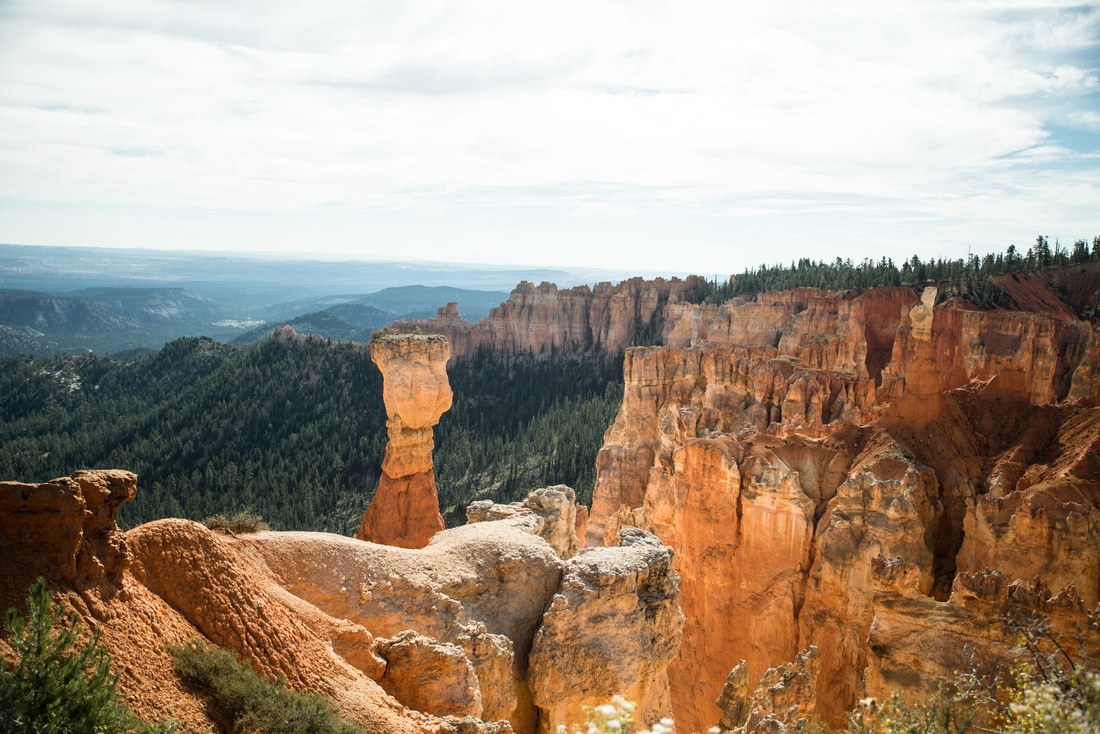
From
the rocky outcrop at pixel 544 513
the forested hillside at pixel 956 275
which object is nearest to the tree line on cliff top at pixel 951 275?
the forested hillside at pixel 956 275

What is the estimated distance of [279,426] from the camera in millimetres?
68812

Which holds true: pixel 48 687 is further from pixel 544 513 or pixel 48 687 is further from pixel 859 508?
pixel 859 508

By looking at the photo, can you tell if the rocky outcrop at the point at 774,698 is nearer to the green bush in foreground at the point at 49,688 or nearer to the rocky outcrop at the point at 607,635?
the rocky outcrop at the point at 607,635

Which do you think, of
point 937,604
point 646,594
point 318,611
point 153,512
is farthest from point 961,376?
point 153,512

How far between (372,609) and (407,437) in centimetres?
1091

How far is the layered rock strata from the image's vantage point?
8609 millimetres

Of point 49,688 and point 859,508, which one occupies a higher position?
point 49,688

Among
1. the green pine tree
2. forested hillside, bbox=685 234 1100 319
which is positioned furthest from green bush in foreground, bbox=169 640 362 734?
forested hillside, bbox=685 234 1100 319

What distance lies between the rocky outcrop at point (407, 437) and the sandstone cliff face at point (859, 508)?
8667 millimetres

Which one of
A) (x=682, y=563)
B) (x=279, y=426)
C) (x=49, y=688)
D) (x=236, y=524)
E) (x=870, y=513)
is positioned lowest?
(x=279, y=426)

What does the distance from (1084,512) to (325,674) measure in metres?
18.0

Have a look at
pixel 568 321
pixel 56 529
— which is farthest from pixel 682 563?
pixel 568 321

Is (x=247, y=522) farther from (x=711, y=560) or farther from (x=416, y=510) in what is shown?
(x=711, y=560)

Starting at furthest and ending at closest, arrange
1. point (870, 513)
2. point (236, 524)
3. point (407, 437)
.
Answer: point (407, 437)
point (870, 513)
point (236, 524)
